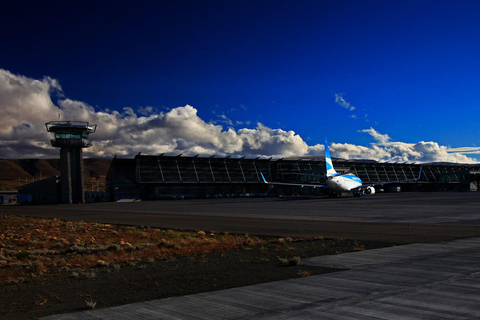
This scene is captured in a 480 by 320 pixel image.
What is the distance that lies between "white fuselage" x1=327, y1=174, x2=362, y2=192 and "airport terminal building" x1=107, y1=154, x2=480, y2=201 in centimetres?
1174

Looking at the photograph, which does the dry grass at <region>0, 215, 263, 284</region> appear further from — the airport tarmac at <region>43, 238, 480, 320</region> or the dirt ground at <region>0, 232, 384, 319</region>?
the airport tarmac at <region>43, 238, 480, 320</region>

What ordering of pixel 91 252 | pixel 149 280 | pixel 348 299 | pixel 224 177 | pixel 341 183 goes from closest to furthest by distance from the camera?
pixel 348 299, pixel 149 280, pixel 91 252, pixel 341 183, pixel 224 177

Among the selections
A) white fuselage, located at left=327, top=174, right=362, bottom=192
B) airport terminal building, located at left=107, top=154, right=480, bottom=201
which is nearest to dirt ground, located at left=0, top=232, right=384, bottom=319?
white fuselage, located at left=327, top=174, right=362, bottom=192

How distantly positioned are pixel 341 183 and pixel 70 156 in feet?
204

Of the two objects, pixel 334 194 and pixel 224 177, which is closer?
pixel 334 194

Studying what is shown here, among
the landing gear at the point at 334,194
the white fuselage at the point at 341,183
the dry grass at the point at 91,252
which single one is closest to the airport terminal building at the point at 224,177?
the landing gear at the point at 334,194

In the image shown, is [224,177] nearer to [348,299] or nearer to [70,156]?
[70,156]

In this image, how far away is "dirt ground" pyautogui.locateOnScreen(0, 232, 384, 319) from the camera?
8.49 metres

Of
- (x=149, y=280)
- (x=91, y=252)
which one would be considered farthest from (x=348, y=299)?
(x=91, y=252)

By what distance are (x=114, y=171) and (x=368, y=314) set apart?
101m

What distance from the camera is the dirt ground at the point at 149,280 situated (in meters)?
8.49

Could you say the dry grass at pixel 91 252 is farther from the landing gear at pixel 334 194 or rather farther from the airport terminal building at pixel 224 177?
the airport terminal building at pixel 224 177

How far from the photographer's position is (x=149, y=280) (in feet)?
35.1

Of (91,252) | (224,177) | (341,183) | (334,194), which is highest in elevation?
(224,177)
